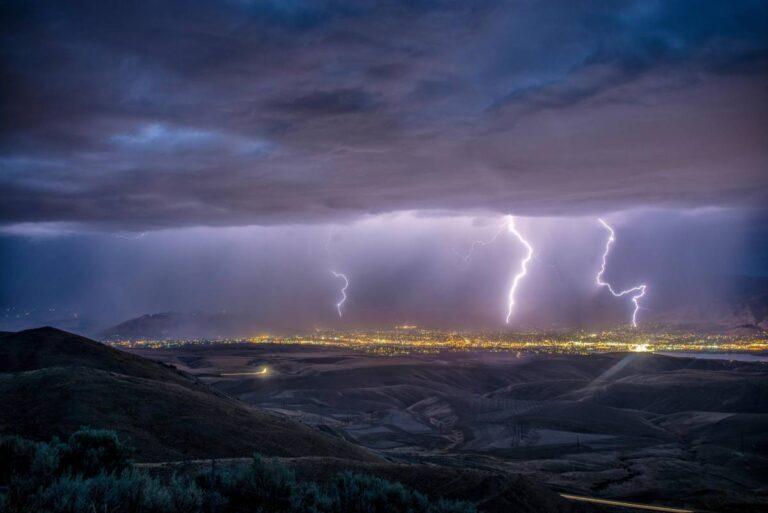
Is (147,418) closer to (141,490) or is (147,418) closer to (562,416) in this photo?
(141,490)

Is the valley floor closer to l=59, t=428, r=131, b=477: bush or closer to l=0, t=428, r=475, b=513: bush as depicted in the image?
l=0, t=428, r=475, b=513: bush

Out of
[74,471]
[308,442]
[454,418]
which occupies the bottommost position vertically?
[454,418]

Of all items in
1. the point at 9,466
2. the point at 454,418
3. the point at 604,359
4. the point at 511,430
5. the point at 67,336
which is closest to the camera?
the point at 9,466

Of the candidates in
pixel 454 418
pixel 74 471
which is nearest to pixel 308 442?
pixel 74 471

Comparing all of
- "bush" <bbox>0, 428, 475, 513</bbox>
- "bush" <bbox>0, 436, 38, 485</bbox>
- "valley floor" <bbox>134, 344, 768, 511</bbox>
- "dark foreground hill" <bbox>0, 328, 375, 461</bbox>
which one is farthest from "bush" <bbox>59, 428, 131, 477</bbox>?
"valley floor" <bbox>134, 344, 768, 511</bbox>

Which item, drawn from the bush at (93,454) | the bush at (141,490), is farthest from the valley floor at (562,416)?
the bush at (93,454)

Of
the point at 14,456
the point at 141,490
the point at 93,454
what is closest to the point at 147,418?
the point at 93,454

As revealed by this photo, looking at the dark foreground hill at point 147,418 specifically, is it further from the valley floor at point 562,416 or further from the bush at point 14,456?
the valley floor at point 562,416

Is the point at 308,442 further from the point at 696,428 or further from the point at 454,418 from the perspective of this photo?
the point at 696,428

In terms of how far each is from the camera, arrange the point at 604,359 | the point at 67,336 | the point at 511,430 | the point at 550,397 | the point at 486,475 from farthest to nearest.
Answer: the point at 604,359
the point at 550,397
the point at 511,430
the point at 67,336
the point at 486,475
